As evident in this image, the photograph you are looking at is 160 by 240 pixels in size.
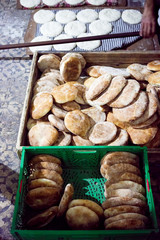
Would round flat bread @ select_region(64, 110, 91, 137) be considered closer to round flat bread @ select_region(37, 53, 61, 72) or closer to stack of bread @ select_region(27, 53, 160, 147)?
stack of bread @ select_region(27, 53, 160, 147)

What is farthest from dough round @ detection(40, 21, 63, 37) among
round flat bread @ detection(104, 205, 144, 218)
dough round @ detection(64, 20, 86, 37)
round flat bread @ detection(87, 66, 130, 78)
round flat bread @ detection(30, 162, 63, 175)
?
round flat bread @ detection(104, 205, 144, 218)

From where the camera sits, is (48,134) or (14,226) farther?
(48,134)

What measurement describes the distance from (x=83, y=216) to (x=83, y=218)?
0.05ft

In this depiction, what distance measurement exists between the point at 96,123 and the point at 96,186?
0.60 meters

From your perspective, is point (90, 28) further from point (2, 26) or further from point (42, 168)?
point (42, 168)

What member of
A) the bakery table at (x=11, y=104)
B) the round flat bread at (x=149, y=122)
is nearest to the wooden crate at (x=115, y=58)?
the bakery table at (x=11, y=104)

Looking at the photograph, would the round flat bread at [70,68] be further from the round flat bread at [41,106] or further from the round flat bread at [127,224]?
the round flat bread at [127,224]

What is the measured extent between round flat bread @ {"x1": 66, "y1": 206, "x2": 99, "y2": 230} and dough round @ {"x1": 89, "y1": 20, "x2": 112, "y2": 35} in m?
2.76

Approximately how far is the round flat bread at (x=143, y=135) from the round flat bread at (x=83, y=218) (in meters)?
0.76

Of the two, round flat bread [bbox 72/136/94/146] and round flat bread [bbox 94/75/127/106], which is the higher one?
round flat bread [bbox 94/75/127/106]

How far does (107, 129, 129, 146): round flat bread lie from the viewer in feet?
6.72

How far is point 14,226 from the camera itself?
1595 mm

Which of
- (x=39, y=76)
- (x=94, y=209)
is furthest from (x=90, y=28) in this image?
(x=94, y=209)

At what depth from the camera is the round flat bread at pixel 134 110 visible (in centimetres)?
197
